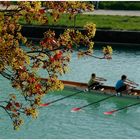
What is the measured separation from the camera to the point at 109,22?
32531 millimetres

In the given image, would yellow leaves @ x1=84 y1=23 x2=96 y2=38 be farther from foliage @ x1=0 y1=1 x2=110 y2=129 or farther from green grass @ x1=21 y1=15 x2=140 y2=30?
green grass @ x1=21 y1=15 x2=140 y2=30

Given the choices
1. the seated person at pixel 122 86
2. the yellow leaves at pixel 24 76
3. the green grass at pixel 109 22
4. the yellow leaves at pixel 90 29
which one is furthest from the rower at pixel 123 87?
the yellow leaves at pixel 24 76

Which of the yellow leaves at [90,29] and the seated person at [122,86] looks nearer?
the yellow leaves at [90,29]

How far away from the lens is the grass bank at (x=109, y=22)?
31.1 meters

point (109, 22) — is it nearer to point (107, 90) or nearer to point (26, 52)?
point (107, 90)

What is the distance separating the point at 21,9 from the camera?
6.95 m

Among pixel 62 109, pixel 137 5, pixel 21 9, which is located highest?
pixel 21 9

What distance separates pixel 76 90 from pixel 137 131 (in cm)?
520

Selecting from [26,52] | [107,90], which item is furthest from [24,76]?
[107,90]

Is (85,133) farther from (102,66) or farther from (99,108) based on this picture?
(102,66)

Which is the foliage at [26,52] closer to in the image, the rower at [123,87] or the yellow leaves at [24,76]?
the yellow leaves at [24,76]

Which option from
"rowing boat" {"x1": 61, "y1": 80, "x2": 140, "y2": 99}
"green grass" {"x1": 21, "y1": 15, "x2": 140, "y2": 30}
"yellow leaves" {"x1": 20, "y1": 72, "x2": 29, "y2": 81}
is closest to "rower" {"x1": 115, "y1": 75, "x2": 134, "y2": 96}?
"rowing boat" {"x1": 61, "y1": 80, "x2": 140, "y2": 99}

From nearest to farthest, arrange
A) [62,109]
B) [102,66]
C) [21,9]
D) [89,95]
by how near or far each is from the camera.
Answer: [21,9], [62,109], [89,95], [102,66]

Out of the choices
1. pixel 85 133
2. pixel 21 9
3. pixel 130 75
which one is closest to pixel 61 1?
pixel 21 9
